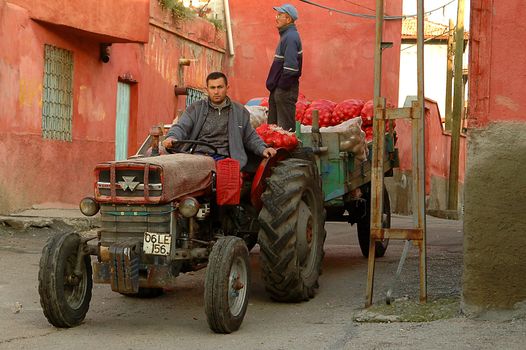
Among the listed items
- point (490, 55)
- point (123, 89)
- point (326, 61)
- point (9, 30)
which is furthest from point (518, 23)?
point (326, 61)

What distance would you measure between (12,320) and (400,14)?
724 inches

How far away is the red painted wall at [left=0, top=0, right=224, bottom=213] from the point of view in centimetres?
1444

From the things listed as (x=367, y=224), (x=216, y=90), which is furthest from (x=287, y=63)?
(x=216, y=90)

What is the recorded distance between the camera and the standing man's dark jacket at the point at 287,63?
11.3 meters

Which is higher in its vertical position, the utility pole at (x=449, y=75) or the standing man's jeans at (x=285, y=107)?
the utility pole at (x=449, y=75)

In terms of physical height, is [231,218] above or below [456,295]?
above

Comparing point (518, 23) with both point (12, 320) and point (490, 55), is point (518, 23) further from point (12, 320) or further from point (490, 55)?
point (12, 320)

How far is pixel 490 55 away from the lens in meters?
7.67

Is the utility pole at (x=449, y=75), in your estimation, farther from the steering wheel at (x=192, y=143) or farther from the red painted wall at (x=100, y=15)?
the steering wheel at (x=192, y=143)

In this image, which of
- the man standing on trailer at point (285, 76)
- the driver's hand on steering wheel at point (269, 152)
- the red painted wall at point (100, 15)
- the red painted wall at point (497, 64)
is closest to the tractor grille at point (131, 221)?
the driver's hand on steering wheel at point (269, 152)

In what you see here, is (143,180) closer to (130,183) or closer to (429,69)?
(130,183)

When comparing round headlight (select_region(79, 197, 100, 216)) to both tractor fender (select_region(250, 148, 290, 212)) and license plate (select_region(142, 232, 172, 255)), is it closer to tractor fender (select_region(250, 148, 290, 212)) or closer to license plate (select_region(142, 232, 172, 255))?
license plate (select_region(142, 232, 172, 255))

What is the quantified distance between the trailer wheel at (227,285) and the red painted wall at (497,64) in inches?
80.4

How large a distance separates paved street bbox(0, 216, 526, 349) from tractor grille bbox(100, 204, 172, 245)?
73 cm
